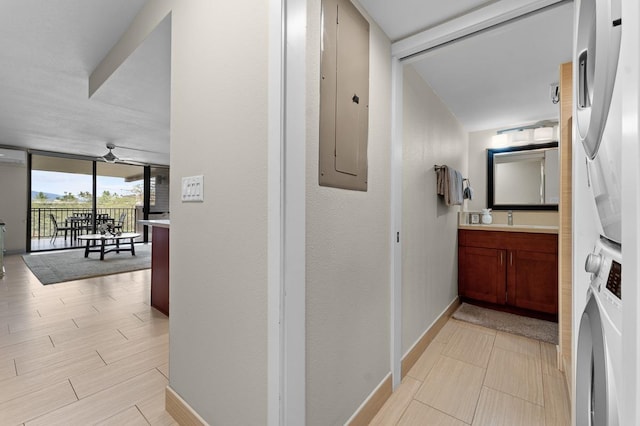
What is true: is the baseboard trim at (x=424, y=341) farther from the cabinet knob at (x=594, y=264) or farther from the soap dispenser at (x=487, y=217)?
the cabinet knob at (x=594, y=264)

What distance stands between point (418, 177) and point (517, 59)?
103 centimetres

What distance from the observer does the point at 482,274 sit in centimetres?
284

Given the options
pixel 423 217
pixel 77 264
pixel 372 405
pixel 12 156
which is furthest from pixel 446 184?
pixel 12 156

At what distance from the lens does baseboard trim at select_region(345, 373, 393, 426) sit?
128cm

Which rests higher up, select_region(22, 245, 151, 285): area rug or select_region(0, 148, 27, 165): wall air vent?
select_region(0, 148, 27, 165): wall air vent

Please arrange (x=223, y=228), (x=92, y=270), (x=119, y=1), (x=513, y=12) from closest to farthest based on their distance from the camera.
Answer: (x=223, y=228) < (x=513, y=12) < (x=119, y=1) < (x=92, y=270)

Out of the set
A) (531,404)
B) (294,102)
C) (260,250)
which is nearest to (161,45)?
(294,102)

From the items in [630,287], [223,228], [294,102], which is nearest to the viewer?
[630,287]

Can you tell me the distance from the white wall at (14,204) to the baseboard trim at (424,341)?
7.83 metres

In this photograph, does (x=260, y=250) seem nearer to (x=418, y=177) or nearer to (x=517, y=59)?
(x=418, y=177)

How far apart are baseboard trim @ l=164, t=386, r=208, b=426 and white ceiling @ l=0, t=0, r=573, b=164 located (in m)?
1.96

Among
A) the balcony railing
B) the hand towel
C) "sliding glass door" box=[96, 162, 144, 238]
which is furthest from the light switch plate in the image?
the balcony railing

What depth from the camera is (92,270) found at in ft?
14.0

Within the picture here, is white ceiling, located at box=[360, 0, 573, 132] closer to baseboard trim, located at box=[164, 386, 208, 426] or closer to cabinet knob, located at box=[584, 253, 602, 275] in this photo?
cabinet knob, located at box=[584, 253, 602, 275]
